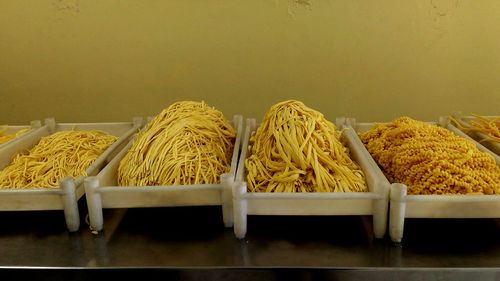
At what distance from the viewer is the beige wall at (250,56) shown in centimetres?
196

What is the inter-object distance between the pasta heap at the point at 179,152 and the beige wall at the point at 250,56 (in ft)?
2.45

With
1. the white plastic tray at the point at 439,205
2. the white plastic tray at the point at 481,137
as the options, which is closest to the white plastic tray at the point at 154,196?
the white plastic tray at the point at 439,205

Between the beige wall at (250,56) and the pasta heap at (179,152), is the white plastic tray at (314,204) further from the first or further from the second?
the beige wall at (250,56)

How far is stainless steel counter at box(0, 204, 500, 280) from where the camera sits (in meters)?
0.92

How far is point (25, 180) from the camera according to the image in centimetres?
123

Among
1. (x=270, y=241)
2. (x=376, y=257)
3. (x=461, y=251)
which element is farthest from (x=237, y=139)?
(x=461, y=251)

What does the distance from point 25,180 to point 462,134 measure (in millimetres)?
1309

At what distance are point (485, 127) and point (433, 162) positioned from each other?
463mm

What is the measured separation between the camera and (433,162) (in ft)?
3.41

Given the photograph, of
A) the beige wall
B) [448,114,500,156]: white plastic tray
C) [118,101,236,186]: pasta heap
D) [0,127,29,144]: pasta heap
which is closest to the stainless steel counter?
[118,101,236,186]: pasta heap

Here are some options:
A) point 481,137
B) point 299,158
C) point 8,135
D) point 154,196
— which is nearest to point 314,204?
point 299,158

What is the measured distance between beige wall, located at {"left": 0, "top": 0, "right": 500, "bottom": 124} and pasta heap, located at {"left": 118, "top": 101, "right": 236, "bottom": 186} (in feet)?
2.45

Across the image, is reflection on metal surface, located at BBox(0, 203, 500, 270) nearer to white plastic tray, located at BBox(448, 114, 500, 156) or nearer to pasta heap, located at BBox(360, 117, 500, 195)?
pasta heap, located at BBox(360, 117, 500, 195)

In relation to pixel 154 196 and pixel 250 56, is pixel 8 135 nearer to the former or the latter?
pixel 154 196
